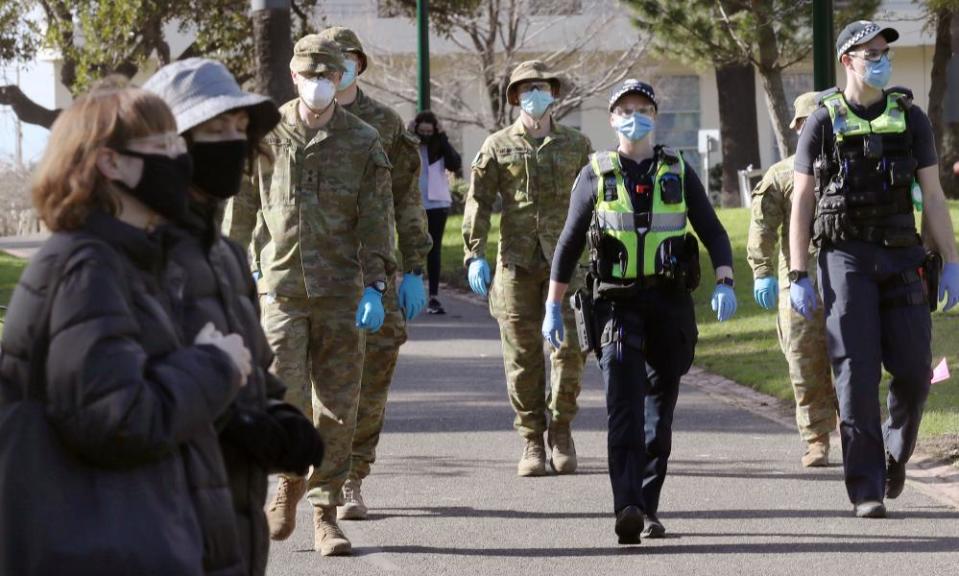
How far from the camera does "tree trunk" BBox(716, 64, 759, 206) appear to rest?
115 ft

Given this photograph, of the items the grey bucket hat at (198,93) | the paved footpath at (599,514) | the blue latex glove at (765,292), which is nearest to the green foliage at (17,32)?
the paved footpath at (599,514)

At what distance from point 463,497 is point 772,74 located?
19.2 metres

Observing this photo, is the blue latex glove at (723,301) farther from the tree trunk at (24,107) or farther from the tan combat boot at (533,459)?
the tree trunk at (24,107)

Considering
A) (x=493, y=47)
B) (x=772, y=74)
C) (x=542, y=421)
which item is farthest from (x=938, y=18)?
(x=542, y=421)

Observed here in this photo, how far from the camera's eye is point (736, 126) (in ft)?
117

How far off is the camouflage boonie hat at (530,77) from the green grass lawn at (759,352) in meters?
2.87

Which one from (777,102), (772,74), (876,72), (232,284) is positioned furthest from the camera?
(772,74)

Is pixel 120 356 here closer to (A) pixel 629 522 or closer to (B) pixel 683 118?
(A) pixel 629 522

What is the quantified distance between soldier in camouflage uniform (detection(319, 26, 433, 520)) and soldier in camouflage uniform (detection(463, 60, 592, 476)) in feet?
3.13

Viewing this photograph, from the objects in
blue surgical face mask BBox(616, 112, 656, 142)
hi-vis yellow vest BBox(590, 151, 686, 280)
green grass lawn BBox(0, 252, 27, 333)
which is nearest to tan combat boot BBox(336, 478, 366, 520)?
hi-vis yellow vest BBox(590, 151, 686, 280)

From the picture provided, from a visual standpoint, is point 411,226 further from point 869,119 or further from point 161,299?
point 161,299

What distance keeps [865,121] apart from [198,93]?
4.20m

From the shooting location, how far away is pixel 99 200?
3514mm

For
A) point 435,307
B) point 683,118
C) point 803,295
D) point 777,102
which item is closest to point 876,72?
point 803,295
